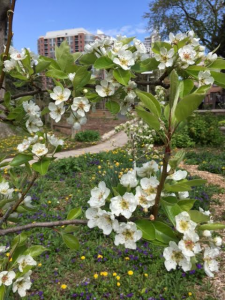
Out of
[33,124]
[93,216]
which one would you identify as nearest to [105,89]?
[33,124]

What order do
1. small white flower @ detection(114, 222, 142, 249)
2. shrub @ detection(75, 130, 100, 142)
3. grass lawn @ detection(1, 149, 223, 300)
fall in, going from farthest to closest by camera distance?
shrub @ detection(75, 130, 100, 142), grass lawn @ detection(1, 149, 223, 300), small white flower @ detection(114, 222, 142, 249)

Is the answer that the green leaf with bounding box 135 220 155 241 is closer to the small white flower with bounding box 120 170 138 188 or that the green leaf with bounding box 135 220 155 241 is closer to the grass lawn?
the small white flower with bounding box 120 170 138 188

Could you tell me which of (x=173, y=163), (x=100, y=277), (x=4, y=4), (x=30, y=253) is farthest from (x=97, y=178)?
(x=4, y=4)

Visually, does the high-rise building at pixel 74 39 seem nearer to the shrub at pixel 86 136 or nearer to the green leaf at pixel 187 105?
the green leaf at pixel 187 105

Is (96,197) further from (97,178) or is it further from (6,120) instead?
(97,178)

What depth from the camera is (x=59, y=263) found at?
2.75 meters

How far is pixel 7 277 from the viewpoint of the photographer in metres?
0.87

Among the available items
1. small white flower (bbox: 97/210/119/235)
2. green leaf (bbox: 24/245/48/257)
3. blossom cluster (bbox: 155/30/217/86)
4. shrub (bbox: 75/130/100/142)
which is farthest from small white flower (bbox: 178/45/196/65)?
shrub (bbox: 75/130/100/142)

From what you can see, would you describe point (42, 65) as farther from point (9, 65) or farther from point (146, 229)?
point (146, 229)

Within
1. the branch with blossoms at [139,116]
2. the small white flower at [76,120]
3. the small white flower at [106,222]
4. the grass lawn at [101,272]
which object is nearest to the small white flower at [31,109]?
the branch with blossoms at [139,116]

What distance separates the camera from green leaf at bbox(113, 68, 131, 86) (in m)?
0.78

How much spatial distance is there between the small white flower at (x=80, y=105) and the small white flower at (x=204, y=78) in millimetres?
309

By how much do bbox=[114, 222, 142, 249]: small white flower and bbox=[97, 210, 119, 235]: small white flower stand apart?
0.02 meters

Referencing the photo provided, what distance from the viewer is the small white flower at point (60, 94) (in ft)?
2.76
